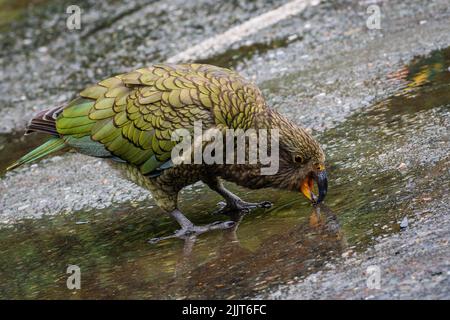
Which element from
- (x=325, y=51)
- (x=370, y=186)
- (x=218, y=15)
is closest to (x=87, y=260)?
(x=370, y=186)

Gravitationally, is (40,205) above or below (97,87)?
below

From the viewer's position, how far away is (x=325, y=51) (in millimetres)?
6867

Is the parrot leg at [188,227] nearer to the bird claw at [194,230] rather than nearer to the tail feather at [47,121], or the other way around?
the bird claw at [194,230]

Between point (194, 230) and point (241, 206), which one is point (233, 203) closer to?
point (241, 206)

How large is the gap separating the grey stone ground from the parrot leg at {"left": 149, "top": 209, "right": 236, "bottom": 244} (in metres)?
0.67

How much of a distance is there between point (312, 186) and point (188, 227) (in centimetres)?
74

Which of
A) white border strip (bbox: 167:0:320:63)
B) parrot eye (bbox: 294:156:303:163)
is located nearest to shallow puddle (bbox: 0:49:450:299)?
parrot eye (bbox: 294:156:303:163)

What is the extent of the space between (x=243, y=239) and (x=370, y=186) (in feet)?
2.60

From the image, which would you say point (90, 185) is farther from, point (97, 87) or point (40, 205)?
point (97, 87)

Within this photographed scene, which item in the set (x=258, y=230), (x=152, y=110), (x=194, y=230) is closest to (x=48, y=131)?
(x=152, y=110)

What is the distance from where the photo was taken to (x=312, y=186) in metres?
4.41

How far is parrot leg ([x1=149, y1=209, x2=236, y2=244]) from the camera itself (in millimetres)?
4477

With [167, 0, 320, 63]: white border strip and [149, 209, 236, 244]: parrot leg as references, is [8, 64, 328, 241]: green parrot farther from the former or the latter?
[167, 0, 320, 63]: white border strip
